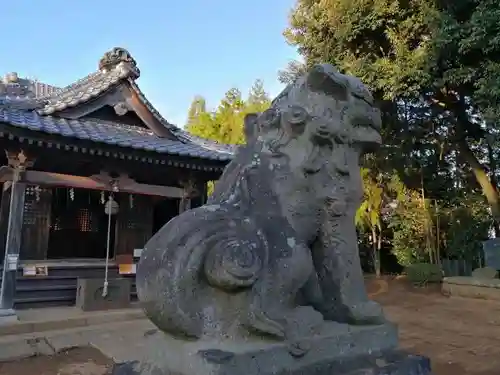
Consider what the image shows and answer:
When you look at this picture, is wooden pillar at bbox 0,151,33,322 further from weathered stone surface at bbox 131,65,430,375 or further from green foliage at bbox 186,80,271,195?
green foliage at bbox 186,80,271,195

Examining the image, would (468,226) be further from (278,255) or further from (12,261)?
(278,255)

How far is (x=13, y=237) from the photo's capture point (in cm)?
648

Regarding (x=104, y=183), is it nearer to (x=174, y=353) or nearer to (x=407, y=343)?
(x=407, y=343)

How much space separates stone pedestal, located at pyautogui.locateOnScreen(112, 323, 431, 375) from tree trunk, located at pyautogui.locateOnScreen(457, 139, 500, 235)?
34.1ft

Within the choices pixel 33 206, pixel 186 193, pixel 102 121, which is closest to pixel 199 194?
pixel 186 193

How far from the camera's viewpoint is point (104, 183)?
7.55 metres

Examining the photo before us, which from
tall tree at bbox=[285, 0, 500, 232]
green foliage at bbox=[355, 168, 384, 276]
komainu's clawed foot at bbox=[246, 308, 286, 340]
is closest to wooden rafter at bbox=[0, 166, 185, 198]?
tall tree at bbox=[285, 0, 500, 232]

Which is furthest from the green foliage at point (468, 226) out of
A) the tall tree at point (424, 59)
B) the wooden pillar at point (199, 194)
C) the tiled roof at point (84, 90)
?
the tiled roof at point (84, 90)

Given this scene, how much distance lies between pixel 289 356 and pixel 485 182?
11200 millimetres

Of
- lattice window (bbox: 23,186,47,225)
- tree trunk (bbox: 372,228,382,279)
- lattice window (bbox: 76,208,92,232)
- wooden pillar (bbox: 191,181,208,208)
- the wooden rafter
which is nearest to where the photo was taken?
the wooden rafter

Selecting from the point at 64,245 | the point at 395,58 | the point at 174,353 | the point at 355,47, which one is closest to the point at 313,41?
the point at 355,47

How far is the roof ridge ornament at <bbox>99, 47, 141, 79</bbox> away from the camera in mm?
8672

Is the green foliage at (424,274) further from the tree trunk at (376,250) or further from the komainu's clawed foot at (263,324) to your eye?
the komainu's clawed foot at (263,324)

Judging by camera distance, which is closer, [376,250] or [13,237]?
[13,237]
